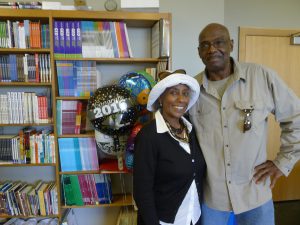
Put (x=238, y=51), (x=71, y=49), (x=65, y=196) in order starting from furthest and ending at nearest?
(x=238, y=51)
(x=65, y=196)
(x=71, y=49)

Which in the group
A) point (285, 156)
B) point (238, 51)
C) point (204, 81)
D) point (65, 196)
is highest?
point (238, 51)

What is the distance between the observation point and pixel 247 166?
1.22 meters

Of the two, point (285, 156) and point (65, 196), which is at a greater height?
point (285, 156)

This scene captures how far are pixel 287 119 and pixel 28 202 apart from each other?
1.97 meters

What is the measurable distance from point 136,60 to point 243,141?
1018mm

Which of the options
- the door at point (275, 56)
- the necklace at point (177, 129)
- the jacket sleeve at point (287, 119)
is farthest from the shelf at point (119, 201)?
the door at point (275, 56)

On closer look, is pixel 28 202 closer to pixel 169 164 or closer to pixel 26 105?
pixel 26 105

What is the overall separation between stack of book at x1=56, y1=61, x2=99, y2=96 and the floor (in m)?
2.36

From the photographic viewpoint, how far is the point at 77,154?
6.27 ft

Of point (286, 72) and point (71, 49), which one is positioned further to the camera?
point (286, 72)

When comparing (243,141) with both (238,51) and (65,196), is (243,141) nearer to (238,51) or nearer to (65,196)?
(65,196)

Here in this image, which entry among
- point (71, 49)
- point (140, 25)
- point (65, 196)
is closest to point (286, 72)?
point (140, 25)

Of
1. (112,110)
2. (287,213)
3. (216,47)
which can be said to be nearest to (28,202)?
(112,110)

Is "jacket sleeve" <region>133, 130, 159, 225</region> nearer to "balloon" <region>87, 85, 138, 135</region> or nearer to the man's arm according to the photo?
"balloon" <region>87, 85, 138, 135</region>
